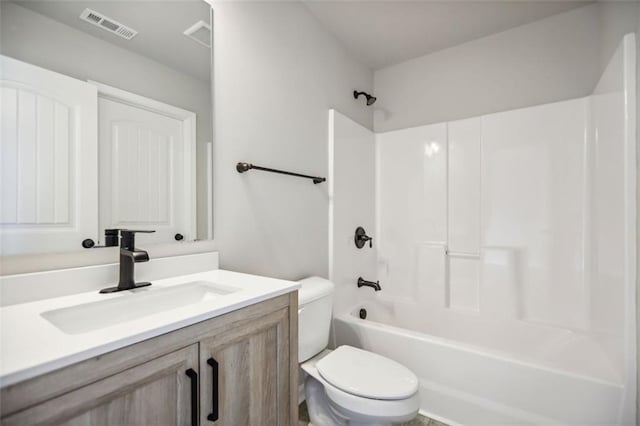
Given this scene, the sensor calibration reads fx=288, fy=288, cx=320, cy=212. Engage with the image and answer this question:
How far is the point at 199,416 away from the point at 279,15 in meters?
1.88

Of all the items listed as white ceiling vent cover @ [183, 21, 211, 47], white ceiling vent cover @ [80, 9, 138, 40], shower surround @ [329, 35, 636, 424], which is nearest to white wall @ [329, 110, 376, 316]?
shower surround @ [329, 35, 636, 424]

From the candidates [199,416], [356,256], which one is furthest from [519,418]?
[199,416]

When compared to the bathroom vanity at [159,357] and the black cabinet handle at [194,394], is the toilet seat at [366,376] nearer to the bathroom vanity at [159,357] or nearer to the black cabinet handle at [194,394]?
the bathroom vanity at [159,357]

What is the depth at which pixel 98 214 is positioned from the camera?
0.93m

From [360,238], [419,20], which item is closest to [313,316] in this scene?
[360,238]

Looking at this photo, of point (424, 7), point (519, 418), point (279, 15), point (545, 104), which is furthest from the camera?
point (545, 104)

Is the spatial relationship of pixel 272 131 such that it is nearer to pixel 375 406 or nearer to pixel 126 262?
pixel 126 262

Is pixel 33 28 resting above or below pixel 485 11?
below

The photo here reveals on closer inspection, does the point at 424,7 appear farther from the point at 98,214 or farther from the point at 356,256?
the point at 98,214

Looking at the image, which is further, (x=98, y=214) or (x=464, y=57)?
(x=464, y=57)

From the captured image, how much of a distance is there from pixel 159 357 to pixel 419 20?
239 cm

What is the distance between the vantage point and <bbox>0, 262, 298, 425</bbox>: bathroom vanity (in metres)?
0.49

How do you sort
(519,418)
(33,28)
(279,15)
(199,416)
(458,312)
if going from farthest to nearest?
(458,312) → (279,15) → (519,418) → (33,28) → (199,416)

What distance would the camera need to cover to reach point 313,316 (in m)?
1.47
